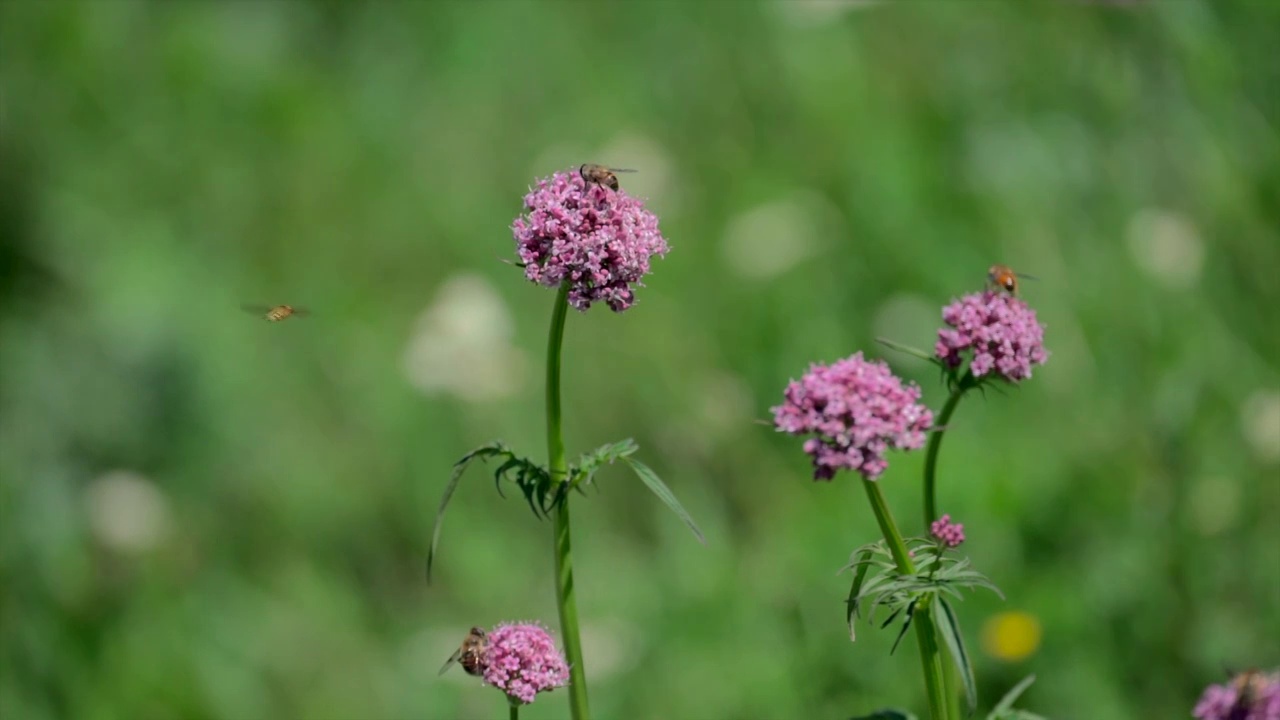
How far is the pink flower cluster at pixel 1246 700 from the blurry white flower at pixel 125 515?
3684mm

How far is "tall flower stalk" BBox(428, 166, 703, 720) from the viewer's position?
1991 millimetres

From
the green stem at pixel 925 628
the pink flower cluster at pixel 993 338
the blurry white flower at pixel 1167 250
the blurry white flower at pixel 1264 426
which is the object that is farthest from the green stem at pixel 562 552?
the blurry white flower at pixel 1167 250

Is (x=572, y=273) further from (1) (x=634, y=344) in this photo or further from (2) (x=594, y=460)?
(1) (x=634, y=344)

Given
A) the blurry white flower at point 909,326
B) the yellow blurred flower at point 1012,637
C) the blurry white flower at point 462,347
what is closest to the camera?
the yellow blurred flower at point 1012,637

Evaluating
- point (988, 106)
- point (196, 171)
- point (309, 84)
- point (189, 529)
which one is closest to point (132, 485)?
point (189, 529)

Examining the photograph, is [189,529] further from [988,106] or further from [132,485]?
[988,106]

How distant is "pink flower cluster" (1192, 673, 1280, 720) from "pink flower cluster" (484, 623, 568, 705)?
0.85 m

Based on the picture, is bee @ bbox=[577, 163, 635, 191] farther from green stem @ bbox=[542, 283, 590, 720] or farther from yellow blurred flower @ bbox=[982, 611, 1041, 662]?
yellow blurred flower @ bbox=[982, 611, 1041, 662]

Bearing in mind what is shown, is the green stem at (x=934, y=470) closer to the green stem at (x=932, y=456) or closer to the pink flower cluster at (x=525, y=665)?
the green stem at (x=932, y=456)

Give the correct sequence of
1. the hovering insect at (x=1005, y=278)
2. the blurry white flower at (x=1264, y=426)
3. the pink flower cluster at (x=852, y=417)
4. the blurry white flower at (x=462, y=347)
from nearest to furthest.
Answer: the pink flower cluster at (x=852, y=417) < the hovering insect at (x=1005, y=278) < the blurry white flower at (x=1264, y=426) < the blurry white flower at (x=462, y=347)

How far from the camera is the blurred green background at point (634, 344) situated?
421 cm

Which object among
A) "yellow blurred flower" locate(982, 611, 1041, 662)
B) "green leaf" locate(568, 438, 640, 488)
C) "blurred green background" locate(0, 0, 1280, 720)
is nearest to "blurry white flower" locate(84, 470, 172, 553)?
"blurred green background" locate(0, 0, 1280, 720)

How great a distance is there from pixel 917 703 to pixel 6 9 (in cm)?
486

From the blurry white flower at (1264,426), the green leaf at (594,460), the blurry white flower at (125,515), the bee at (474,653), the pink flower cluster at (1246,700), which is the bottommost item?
the pink flower cluster at (1246,700)
